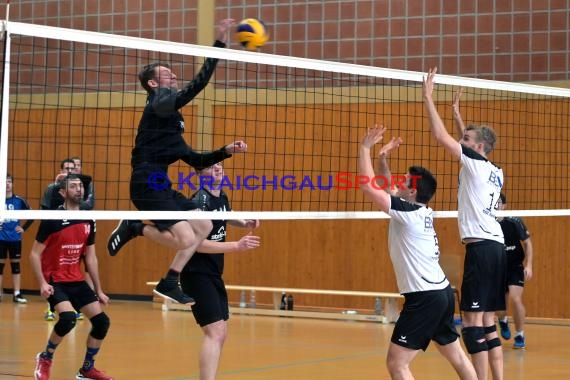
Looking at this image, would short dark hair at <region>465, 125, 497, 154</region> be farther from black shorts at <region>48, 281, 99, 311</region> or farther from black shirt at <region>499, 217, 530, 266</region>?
black shirt at <region>499, 217, 530, 266</region>

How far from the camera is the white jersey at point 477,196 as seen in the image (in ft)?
26.8

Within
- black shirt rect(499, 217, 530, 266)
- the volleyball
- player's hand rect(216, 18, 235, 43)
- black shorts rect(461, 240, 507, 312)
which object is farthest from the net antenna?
black shirt rect(499, 217, 530, 266)

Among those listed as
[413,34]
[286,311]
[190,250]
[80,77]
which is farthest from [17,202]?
[190,250]

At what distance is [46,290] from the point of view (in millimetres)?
9195

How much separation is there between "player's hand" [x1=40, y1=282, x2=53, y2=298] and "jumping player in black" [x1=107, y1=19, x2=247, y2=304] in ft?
4.68

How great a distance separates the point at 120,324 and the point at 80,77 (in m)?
5.94

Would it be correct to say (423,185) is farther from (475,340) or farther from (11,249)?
(11,249)

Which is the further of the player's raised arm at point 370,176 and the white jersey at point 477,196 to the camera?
the white jersey at point 477,196

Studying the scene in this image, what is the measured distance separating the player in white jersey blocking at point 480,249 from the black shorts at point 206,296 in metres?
1.94

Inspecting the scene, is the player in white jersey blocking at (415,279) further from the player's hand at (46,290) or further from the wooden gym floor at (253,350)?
the player's hand at (46,290)

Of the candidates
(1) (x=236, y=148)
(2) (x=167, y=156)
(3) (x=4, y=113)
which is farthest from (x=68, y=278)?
(3) (x=4, y=113)

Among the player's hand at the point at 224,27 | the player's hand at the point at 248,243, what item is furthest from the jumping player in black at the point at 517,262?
the player's hand at the point at 224,27

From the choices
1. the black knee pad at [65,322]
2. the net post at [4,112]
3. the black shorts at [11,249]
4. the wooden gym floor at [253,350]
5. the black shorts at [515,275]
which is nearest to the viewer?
the net post at [4,112]

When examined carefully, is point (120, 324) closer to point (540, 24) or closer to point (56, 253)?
point (56, 253)
